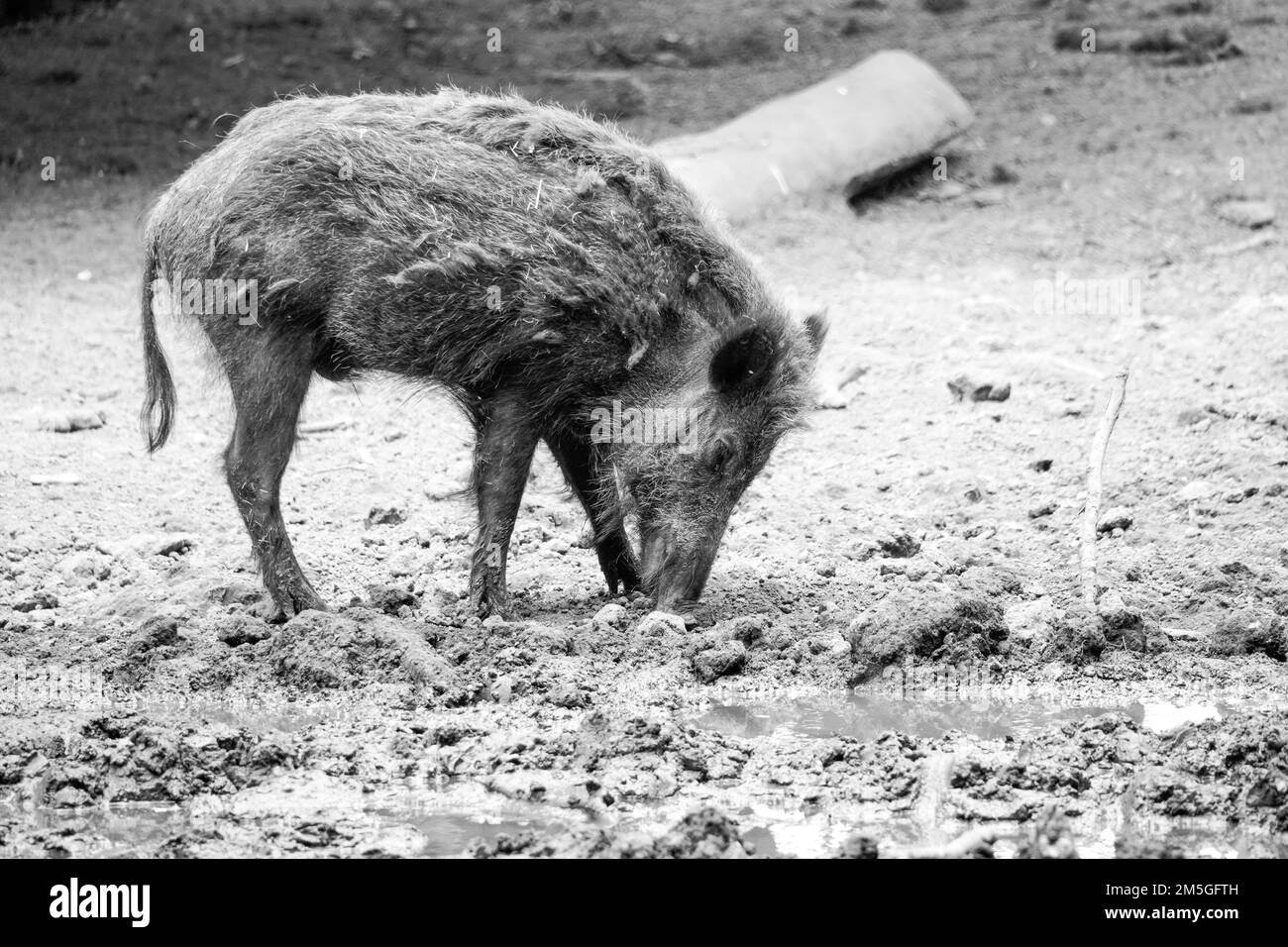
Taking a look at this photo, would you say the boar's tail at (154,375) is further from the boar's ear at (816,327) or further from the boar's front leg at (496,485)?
the boar's ear at (816,327)

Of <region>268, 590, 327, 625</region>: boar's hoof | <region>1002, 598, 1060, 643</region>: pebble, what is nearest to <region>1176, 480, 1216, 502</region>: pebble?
<region>1002, 598, 1060, 643</region>: pebble

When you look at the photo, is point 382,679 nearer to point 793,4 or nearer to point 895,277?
point 895,277

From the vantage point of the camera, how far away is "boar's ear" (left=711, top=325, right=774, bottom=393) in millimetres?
6617

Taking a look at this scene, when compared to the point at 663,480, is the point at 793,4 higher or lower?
higher

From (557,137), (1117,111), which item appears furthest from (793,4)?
(557,137)

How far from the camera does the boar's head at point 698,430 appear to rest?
6793 millimetres

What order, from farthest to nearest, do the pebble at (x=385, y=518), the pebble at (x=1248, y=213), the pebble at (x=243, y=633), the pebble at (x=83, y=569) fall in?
1. the pebble at (x=1248, y=213)
2. the pebble at (x=385, y=518)
3. the pebble at (x=83, y=569)
4. the pebble at (x=243, y=633)

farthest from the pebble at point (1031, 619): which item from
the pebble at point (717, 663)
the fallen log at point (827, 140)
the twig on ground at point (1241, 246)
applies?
the fallen log at point (827, 140)

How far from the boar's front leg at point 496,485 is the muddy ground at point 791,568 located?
0.65 feet

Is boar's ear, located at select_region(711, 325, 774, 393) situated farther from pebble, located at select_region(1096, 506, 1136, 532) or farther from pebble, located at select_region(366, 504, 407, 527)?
pebble, located at select_region(366, 504, 407, 527)

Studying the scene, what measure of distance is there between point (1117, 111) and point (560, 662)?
1002 cm

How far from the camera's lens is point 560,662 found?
628 centimetres

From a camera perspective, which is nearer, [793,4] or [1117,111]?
[1117,111]

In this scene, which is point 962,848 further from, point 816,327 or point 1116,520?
point 1116,520
